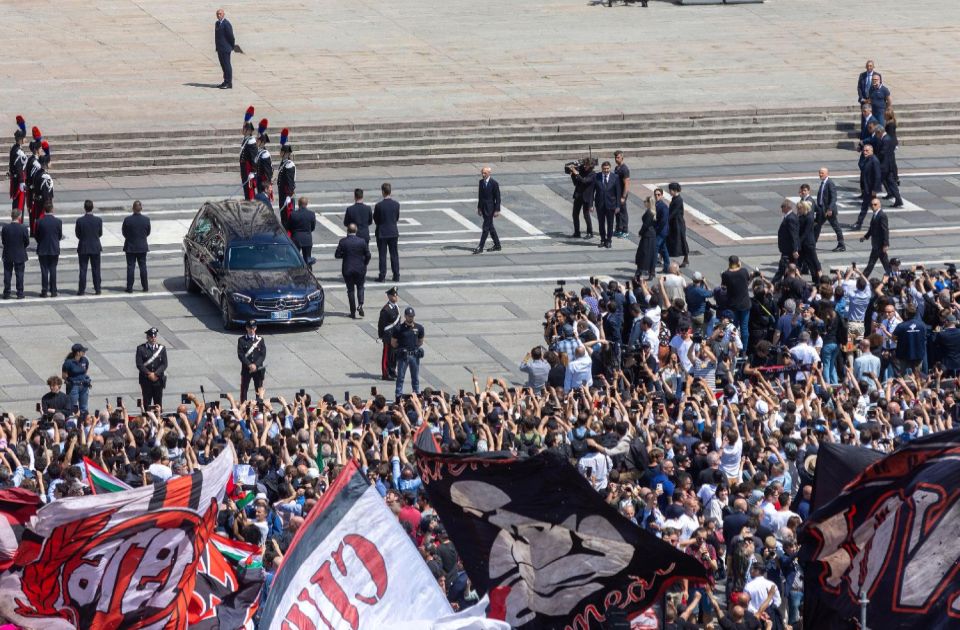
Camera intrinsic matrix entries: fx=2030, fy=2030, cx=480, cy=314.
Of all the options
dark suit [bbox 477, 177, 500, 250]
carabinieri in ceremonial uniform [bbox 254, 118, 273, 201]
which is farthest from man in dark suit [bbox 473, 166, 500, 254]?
carabinieri in ceremonial uniform [bbox 254, 118, 273, 201]

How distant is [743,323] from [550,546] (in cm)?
1726

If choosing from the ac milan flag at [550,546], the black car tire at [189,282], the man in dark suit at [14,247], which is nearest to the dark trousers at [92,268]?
the man in dark suit at [14,247]

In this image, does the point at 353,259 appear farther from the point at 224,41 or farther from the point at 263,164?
the point at 224,41

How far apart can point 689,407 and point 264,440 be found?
15.4 ft

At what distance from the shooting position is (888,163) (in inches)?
1497

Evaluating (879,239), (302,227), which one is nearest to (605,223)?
(879,239)

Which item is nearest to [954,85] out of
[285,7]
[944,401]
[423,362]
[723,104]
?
[723,104]

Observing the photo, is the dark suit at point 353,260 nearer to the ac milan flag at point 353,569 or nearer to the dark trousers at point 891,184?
the dark trousers at point 891,184

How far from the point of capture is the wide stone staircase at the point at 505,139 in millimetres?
39156

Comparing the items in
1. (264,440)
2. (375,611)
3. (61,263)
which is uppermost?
(375,611)

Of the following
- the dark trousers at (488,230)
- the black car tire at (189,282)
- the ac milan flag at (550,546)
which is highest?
the ac milan flag at (550,546)

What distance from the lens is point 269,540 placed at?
1750 cm

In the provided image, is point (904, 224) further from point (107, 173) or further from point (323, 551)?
point (323, 551)

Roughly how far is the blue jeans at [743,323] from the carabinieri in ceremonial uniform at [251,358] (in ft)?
22.2
